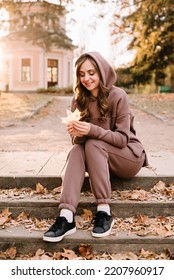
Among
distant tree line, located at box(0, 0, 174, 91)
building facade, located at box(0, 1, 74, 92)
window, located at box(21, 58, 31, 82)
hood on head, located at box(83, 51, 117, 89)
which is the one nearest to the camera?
hood on head, located at box(83, 51, 117, 89)

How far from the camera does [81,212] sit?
3688 millimetres

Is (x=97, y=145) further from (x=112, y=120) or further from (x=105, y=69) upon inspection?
(x=105, y=69)

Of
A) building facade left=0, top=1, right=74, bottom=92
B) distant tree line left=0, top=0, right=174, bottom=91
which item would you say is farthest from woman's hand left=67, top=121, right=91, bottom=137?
building facade left=0, top=1, right=74, bottom=92

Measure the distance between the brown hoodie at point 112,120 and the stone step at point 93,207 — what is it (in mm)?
438

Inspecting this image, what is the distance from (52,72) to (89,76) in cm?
2845

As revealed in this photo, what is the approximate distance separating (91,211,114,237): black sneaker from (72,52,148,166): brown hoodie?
0.61 m

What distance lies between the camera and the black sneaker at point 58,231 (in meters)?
3.22

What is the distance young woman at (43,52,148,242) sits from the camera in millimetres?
3348

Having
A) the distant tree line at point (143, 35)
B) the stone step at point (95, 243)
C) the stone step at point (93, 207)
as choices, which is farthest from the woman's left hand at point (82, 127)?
the distant tree line at point (143, 35)

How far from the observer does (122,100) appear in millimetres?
3738

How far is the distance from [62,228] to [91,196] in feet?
2.15

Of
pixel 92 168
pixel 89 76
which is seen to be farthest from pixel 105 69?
pixel 92 168

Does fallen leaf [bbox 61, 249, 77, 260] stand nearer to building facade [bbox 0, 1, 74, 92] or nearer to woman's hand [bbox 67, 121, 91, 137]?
woman's hand [bbox 67, 121, 91, 137]

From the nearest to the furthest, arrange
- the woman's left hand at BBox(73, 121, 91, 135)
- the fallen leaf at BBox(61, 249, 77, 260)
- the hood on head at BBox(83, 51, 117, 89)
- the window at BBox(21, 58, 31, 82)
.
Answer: the fallen leaf at BBox(61, 249, 77, 260), the woman's left hand at BBox(73, 121, 91, 135), the hood on head at BBox(83, 51, 117, 89), the window at BBox(21, 58, 31, 82)
